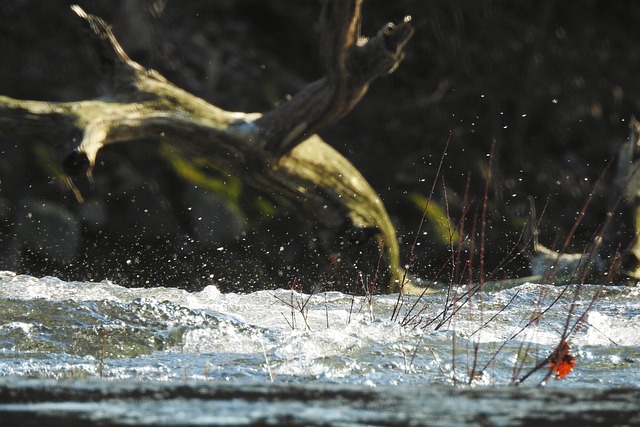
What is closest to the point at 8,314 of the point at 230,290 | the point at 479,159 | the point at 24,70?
the point at 230,290

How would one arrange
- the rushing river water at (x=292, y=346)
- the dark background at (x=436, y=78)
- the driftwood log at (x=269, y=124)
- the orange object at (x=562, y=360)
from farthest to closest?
1. the dark background at (x=436, y=78)
2. the driftwood log at (x=269, y=124)
3. the rushing river water at (x=292, y=346)
4. the orange object at (x=562, y=360)

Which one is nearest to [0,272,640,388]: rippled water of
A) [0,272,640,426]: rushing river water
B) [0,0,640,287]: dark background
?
[0,272,640,426]: rushing river water

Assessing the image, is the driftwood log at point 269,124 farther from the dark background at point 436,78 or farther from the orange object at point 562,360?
the orange object at point 562,360

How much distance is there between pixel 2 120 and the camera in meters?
8.29

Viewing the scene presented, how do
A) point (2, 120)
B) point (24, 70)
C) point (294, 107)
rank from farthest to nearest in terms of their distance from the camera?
point (24, 70) → point (294, 107) → point (2, 120)

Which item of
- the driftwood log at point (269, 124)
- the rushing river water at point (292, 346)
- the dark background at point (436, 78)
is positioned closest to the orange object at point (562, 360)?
the rushing river water at point (292, 346)

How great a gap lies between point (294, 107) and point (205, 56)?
540 centimetres

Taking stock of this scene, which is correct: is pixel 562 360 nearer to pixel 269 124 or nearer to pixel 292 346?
pixel 292 346

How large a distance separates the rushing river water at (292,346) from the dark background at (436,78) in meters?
6.48

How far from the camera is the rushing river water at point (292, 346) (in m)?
4.60

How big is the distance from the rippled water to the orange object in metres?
0.10

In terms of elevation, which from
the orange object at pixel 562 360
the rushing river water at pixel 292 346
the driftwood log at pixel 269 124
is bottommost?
the orange object at pixel 562 360

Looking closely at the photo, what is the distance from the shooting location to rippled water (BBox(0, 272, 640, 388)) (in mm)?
4676

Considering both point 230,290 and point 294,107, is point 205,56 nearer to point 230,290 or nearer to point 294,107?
point 230,290
